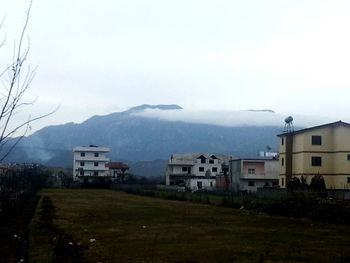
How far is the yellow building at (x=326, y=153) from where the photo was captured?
187ft

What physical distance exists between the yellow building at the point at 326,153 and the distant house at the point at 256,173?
1998 cm

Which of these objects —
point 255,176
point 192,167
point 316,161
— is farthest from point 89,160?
point 316,161

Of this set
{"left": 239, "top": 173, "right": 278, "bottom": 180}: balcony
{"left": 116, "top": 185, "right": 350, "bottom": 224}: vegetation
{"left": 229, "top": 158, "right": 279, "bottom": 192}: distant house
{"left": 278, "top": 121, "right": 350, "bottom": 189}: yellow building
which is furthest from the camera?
{"left": 229, "top": 158, "right": 279, "bottom": 192}: distant house

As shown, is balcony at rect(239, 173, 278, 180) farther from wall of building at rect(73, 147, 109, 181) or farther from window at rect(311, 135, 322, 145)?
wall of building at rect(73, 147, 109, 181)

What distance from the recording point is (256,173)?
79438 mm

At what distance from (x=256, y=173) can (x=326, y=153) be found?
Result: 71.7 ft

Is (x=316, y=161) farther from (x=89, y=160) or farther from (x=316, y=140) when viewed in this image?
(x=89, y=160)

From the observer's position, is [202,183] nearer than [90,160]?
Yes

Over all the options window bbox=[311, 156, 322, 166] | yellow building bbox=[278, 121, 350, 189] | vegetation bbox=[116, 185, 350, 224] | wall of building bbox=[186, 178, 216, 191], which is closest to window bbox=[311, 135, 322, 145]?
yellow building bbox=[278, 121, 350, 189]

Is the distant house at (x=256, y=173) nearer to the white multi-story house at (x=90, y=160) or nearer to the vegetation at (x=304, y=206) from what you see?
the vegetation at (x=304, y=206)

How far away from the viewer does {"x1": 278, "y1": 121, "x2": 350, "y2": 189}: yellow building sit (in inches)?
2244

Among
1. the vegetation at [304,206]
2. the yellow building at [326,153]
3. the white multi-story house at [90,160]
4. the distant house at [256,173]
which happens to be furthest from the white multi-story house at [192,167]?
the vegetation at [304,206]

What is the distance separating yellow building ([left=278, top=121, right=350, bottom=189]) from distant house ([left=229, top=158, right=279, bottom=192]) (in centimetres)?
1998

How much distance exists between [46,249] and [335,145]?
152 ft
